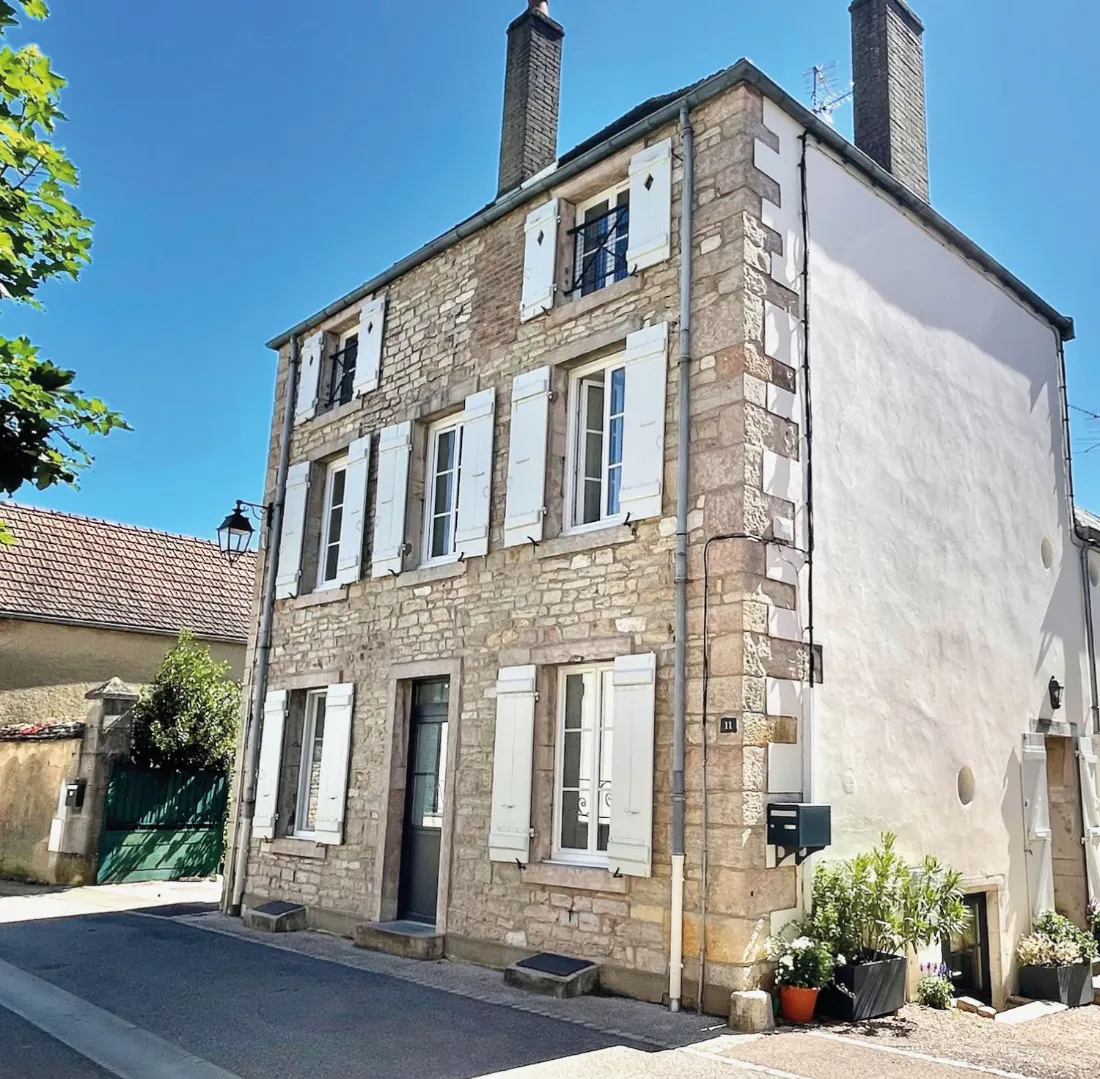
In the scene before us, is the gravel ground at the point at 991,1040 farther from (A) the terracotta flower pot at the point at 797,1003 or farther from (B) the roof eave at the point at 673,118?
(B) the roof eave at the point at 673,118

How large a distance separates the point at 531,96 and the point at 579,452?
4.89 metres

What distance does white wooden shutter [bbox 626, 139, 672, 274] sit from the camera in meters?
7.88

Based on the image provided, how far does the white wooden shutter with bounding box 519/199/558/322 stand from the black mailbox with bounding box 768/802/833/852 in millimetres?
4525

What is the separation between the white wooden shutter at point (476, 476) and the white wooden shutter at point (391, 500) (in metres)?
0.75

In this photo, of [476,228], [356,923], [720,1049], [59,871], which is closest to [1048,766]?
[720,1049]

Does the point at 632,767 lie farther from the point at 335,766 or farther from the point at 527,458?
the point at 335,766

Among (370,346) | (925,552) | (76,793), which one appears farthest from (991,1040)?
(76,793)

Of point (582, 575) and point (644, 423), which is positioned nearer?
point (644, 423)

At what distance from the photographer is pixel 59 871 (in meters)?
12.9

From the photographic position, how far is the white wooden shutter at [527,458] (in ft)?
27.2

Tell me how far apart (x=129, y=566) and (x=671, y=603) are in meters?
12.9

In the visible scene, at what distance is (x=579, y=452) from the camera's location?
8438 millimetres

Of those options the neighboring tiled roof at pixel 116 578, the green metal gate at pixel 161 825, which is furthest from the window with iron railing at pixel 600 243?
the neighboring tiled roof at pixel 116 578

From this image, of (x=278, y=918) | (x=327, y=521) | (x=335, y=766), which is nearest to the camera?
(x=278, y=918)
